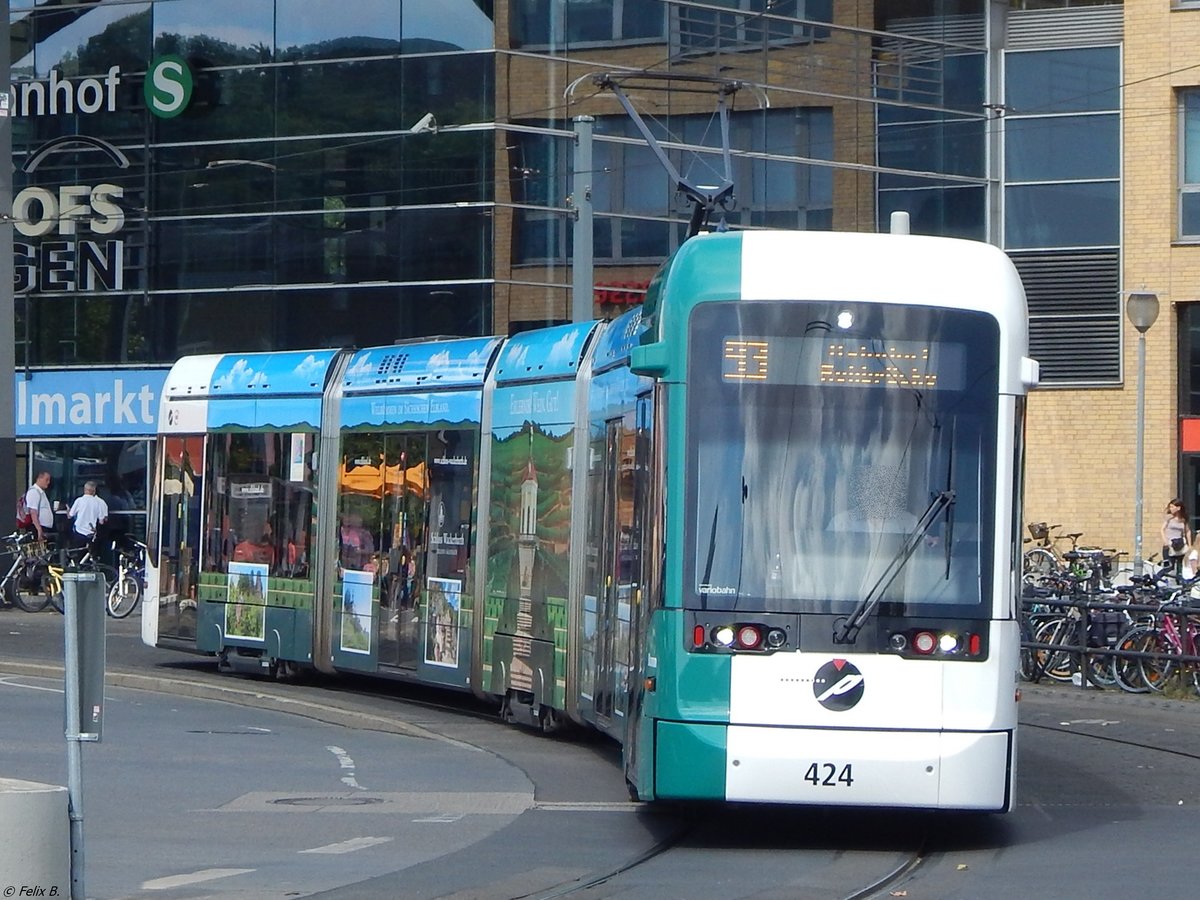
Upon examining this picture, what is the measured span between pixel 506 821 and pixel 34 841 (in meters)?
3.68

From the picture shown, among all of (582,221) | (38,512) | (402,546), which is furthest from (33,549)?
(402,546)

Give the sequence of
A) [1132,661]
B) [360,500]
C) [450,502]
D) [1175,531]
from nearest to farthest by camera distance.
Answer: [450,502], [360,500], [1132,661], [1175,531]

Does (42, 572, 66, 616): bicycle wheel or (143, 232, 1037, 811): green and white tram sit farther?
(42, 572, 66, 616): bicycle wheel

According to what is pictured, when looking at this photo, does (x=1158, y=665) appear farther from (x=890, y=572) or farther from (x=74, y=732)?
(x=74, y=732)

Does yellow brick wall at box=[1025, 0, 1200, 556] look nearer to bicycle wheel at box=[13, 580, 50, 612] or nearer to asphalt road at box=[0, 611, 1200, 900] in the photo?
bicycle wheel at box=[13, 580, 50, 612]

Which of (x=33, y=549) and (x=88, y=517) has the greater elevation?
(x=88, y=517)

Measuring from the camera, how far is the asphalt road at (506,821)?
9266 mm

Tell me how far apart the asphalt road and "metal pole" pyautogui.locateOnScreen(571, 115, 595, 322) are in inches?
329

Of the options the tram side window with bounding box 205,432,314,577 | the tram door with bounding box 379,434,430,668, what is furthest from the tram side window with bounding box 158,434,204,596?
the tram door with bounding box 379,434,430,668

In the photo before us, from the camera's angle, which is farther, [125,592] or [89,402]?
[89,402]

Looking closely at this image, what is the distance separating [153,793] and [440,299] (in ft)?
71.4

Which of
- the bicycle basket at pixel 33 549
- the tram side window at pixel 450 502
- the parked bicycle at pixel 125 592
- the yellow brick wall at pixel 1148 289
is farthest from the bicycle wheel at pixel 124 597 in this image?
the yellow brick wall at pixel 1148 289

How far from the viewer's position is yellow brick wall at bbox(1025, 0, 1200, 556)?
34.3 m

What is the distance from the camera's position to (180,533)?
66.5 ft
